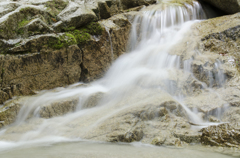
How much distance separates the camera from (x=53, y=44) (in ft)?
20.6

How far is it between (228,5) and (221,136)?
28.8ft

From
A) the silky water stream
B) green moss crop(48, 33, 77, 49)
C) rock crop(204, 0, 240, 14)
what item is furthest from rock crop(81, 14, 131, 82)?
rock crop(204, 0, 240, 14)

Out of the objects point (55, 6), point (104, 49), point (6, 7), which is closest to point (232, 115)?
point (104, 49)

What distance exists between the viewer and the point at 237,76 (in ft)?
19.3

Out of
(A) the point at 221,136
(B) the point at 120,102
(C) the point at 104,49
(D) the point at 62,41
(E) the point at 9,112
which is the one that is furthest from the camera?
(C) the point at 104,49

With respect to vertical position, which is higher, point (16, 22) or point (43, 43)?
point (16, 22)

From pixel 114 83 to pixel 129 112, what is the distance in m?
2.65

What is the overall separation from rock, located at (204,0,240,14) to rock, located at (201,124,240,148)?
26.8 feet

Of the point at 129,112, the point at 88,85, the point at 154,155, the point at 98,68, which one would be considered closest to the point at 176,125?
the point at 129,112

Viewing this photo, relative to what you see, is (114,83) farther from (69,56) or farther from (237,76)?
(237,76)

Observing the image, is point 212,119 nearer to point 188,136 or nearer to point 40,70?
point 188,136

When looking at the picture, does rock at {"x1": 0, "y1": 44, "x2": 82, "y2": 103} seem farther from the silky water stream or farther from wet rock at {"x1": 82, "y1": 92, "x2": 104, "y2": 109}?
wet rock at {"x1": 82, "y1": 92, "x2": 104, "y2": 109}

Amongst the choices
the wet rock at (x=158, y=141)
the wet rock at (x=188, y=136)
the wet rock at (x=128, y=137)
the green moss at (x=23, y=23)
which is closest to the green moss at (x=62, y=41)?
the green moss at (x=23, y=23)

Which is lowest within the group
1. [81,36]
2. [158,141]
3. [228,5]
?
[158,141]
